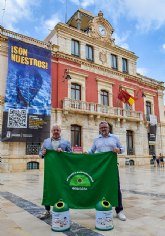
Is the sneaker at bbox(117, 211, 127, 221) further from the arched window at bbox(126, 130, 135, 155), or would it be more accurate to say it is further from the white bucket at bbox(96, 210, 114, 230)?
the arched window at bbox(126, 130, 135, 155)

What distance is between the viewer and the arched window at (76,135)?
18856 mm

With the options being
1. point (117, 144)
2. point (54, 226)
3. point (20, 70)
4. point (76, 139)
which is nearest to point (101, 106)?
point (76, 139)

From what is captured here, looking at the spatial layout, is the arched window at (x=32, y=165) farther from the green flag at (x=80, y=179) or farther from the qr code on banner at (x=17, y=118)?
the green flag at (x=80, y=179)

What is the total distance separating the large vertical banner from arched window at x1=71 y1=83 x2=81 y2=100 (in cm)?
263

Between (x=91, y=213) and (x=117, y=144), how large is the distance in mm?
1517

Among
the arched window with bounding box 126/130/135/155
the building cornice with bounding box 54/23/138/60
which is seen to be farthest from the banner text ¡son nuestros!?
the arched window with bounding box 126/130/135/155

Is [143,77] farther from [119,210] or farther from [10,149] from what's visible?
[119,210]

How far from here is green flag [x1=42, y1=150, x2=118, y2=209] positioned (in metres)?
4.02

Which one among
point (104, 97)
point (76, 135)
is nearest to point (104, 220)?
point (76, 135)

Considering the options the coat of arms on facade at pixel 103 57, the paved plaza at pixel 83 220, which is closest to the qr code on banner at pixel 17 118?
the paved plaza at pixel 83 220

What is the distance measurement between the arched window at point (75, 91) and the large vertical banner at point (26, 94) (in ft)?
8.62

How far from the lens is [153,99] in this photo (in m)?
25.9

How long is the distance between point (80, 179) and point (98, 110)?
15982 mm

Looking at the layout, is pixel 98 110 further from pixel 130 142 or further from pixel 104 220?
pixel 104 220
